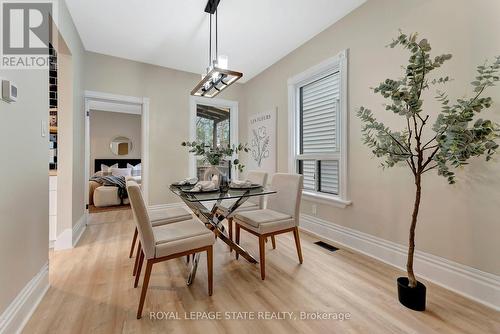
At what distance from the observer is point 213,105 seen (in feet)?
15.1

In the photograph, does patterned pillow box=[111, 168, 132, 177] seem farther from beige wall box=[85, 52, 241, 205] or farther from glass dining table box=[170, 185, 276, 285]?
glass dining table box=[170, 185, 276, 285]

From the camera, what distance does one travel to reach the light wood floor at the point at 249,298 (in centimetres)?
140

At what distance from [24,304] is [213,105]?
12.8 feet

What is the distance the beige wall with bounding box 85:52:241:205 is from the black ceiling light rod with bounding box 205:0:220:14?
73.7 inches

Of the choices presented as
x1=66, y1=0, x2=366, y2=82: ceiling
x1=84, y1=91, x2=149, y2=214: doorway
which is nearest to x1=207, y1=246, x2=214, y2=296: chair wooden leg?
x1=66, y1=0, x2=366, y2=82: ceiling

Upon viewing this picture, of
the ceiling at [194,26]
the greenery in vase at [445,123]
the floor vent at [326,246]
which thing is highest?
the ceiling at [194,26]

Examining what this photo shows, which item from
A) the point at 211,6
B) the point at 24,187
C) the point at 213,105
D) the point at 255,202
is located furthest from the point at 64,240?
the point at 213,105

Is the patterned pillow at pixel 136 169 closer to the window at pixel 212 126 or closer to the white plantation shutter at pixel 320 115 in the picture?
the window at pixel 212 126

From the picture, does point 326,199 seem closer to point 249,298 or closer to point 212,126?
point 249,298

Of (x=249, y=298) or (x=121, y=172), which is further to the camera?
(x=121, y=172)

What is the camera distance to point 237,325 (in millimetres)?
1408

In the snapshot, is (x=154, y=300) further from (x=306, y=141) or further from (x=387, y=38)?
(x=387, y=38)

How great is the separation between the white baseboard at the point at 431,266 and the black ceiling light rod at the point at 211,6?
286 cm

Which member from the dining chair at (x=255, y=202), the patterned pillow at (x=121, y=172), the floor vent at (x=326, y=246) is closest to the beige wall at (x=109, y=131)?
the patterned pillow at (x=121, y=172)
